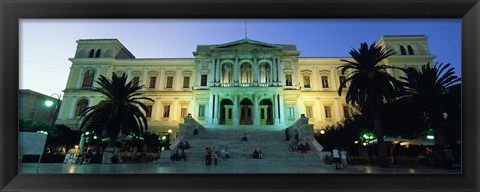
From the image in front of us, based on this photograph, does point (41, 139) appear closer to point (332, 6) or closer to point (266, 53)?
point (332, 6)

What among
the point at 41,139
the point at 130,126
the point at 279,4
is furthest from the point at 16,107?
the point at 130,126

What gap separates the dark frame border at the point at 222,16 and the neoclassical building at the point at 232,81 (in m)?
25.0

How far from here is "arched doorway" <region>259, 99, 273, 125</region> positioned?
1207 inches

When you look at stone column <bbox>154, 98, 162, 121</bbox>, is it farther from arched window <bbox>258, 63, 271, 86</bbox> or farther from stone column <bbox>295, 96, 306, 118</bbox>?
stone column <bbox>295, 96, 306, 118</bbox>

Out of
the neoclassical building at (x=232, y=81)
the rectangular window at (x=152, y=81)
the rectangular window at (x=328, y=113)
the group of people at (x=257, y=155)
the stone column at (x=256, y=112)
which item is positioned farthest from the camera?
the rectangular window at (x=152, y=81)

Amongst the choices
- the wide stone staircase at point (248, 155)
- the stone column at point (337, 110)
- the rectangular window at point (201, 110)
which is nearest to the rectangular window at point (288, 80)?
the stone column at point (337, 110)

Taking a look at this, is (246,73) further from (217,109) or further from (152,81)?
(152,81)

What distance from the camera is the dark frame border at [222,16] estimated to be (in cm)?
368

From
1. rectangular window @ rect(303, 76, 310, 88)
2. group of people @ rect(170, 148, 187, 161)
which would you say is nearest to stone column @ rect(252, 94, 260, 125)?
rectangular window @ rect(303, 76, 310, 88)

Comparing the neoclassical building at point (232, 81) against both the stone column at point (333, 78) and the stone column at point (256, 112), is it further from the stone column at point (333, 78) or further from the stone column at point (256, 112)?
the stone column at point (333, 78)

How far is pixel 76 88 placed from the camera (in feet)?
111

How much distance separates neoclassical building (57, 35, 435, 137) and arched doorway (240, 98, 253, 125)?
0.11 meters

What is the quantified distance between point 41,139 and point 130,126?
1149 cm

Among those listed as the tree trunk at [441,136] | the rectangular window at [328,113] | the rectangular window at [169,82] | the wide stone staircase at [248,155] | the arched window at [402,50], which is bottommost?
the wide stone staircase at [248,155]
